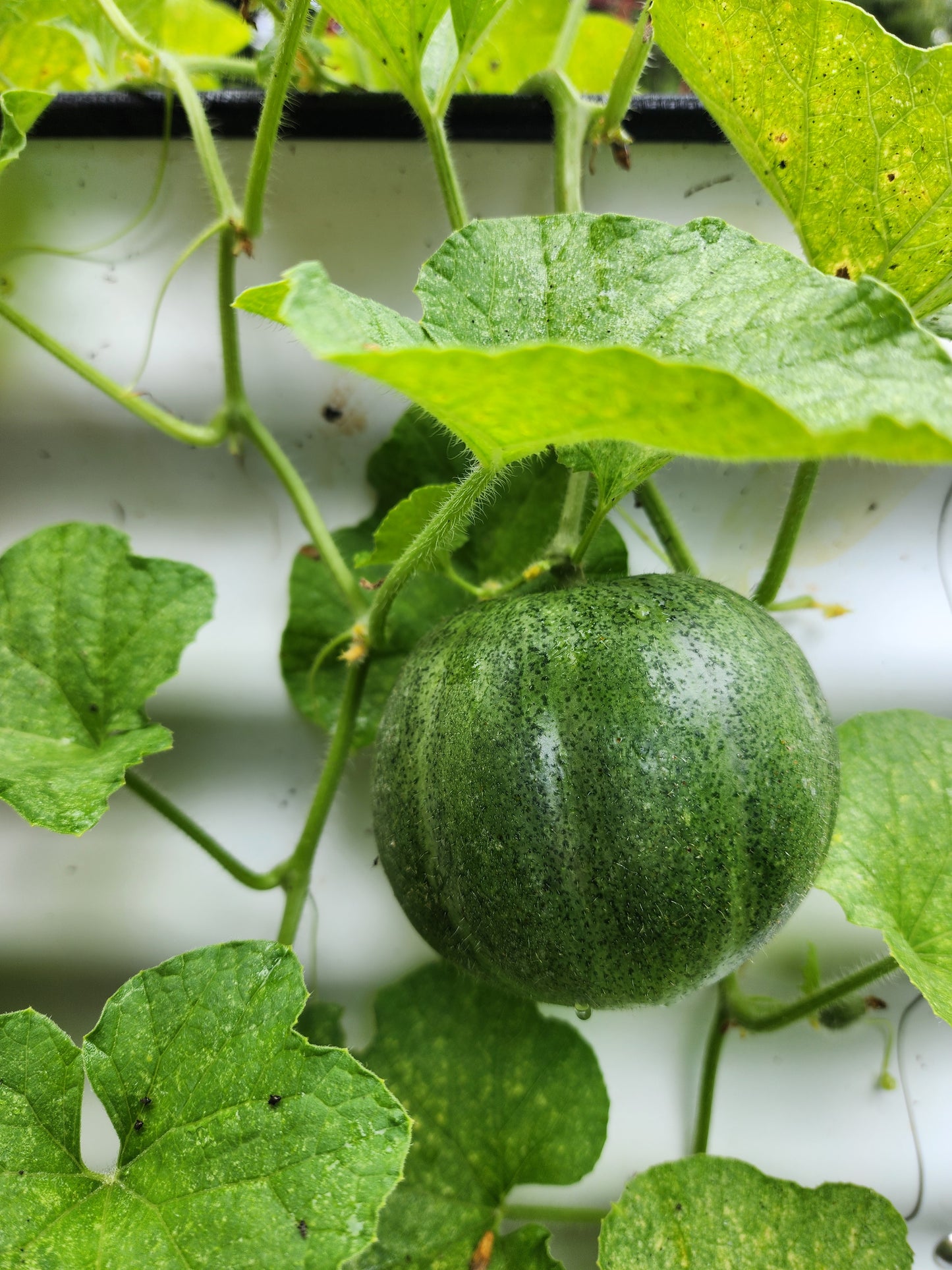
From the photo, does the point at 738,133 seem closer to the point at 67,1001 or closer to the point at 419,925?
the point at 419,925

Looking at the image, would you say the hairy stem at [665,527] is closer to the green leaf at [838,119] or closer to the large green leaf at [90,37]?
the green leaf at [838,119]

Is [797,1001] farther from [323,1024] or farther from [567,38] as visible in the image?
[567,38]

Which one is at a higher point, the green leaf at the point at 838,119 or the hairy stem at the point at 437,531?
the green leaf at the point at 838,119

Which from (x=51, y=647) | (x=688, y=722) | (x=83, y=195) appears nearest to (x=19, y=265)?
(x=83, y=195)

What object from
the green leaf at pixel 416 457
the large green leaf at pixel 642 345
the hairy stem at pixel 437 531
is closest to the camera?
the large green leaf at pixel 642 345

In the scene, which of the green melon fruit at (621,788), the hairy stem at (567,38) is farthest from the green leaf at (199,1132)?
the hairy stem at (567,38)
